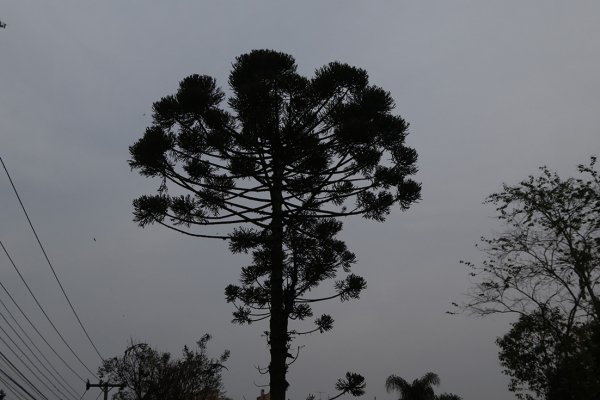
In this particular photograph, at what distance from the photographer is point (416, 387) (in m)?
24.8

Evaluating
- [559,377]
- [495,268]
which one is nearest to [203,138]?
[495,268]

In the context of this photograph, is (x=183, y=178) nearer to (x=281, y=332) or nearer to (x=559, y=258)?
(x=281, y=332)

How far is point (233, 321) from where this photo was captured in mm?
11484

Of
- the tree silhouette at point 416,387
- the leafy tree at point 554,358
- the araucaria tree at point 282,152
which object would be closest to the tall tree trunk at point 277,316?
the araucaria tree at point 282,152

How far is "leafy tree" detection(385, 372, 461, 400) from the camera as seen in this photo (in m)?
24.6

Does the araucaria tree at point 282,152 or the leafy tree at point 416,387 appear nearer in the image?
the araucaria tree at point 282,152

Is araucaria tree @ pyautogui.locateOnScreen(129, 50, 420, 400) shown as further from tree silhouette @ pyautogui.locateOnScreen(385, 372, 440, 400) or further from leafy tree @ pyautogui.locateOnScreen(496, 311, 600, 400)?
tree silhouette @ pyautogui.locateOnScreen(385, 372, 440, 400)

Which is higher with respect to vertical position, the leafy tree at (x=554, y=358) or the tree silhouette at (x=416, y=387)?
the tree silhouette at (x=416, y=387)

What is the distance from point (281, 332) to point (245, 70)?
20.9 ft

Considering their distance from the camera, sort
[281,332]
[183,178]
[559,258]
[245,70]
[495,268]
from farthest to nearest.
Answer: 1. [495,268]
2. [559,258]
3. [245,70]
4. [183,178]
5. [281,332]

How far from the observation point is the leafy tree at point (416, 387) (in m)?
24.6

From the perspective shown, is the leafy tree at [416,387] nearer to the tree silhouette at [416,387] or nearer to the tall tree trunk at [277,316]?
the tree silhouette at [416,387]

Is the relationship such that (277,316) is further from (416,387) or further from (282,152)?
(416,387)

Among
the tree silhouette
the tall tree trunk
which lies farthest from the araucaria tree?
the tree silhouette
